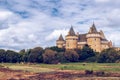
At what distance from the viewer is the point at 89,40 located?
389ft

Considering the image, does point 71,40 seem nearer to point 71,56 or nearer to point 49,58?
point 71,56

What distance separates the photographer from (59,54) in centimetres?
9819

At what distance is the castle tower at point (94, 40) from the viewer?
117m

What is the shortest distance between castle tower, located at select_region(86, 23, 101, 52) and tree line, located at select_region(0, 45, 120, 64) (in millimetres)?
9882

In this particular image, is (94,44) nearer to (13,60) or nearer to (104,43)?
(104,43)

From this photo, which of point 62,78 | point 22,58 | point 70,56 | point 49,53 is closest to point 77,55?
point 70,56

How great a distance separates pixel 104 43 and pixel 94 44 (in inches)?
290

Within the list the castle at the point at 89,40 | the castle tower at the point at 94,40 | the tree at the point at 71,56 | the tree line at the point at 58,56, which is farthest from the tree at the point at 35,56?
the castle tower at the point at 94,40

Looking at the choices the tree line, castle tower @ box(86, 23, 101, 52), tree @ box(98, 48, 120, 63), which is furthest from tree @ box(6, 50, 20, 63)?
castle tower @ box(86, 23, 101, 52)

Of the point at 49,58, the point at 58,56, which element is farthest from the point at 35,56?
the point at 58,56

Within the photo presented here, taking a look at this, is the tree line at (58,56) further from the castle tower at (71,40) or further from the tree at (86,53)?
the castle tower at (71,40)

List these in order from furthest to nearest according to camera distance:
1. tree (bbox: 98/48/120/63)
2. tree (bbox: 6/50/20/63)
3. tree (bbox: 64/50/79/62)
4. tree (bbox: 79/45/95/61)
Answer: tree (bbox: 79/45/95/61) → tree (bbox: 6/50/20/63) → tree (bbox: 64/50/79/62) → tree (bbox: 98/48/120/63)

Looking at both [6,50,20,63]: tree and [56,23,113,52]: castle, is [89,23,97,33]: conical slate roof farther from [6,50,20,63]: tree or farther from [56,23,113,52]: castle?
[6,50,20,63]: tree

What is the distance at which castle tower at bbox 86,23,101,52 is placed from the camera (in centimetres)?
11706
